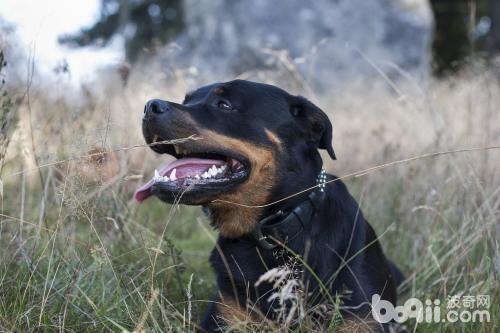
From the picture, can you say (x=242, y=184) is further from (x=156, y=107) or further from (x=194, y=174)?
(x=156, y=107)

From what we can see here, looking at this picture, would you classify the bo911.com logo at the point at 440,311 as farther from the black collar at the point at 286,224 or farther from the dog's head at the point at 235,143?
the dog's head at the point at 235,143

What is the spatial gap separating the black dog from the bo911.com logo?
0.06 meters

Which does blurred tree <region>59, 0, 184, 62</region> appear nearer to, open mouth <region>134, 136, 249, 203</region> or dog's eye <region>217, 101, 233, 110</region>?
dog's eye <region>217, 101, 233, 110</region>

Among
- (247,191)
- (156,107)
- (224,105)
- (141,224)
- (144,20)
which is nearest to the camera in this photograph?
(156,107)


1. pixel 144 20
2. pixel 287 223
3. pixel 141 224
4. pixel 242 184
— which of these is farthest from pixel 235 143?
pixel 144 20

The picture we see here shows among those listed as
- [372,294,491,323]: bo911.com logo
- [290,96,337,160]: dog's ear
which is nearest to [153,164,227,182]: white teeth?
[290,96,337,160]: dog's ear

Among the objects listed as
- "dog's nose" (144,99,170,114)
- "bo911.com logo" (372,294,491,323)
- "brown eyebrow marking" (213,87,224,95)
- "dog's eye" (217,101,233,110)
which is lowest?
"bo911.com logo" (372,294,491,323)

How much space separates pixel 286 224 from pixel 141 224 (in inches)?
57.8

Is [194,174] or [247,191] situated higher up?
[194,174]

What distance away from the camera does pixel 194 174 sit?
2850mm

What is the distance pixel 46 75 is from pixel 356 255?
3.08 m

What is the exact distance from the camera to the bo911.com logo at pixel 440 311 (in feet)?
8.98

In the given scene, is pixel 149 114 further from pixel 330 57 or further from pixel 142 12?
pixel 142 12

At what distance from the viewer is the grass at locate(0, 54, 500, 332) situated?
8.34 ft
